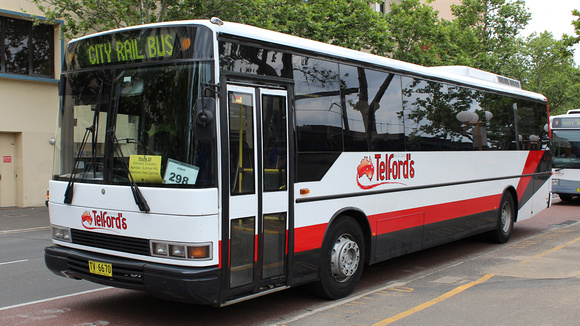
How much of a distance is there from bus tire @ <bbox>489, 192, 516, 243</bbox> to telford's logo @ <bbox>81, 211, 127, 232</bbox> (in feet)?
27.1

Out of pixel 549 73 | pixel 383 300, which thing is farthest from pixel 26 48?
pixel 549 73

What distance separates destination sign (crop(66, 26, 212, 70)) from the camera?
5.34m

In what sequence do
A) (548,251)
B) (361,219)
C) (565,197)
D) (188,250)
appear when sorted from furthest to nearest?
(565,197) → (548,251) → (361,219) → (188,250)

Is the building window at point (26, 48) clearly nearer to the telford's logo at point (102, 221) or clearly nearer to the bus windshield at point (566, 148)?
the telford's logo at point (102, 221)

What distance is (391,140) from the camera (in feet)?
25.9

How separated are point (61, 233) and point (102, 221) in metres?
0.78

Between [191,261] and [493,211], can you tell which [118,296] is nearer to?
[191,261]

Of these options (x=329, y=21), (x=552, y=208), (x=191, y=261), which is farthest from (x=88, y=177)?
(x=552, y=208)

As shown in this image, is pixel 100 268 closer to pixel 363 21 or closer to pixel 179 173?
pixel 179 173

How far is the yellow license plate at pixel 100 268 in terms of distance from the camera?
216 inches

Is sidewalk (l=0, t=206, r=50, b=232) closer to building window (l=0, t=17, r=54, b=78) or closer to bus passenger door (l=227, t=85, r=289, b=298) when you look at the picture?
building window (l=0, t=17, r=54, b=78)

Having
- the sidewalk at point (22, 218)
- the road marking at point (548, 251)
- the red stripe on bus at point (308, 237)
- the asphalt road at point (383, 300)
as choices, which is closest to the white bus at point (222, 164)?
the red stripe on bus at point (308, 237)

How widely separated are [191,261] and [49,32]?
57.8 ft

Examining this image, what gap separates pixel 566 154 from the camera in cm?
1983
